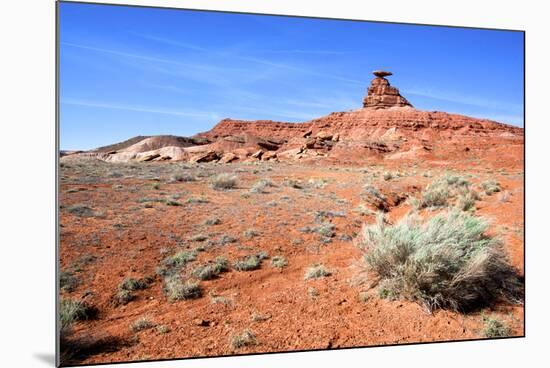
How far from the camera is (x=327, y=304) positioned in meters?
3.79

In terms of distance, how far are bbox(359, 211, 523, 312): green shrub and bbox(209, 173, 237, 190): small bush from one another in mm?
2578

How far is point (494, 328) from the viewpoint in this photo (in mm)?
3826

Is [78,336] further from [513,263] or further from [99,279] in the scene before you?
[513,263]

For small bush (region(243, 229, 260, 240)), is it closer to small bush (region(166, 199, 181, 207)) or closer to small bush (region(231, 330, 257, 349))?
small bush (region(166, 199, 181, 207))

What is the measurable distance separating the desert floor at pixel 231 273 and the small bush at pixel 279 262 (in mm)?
12

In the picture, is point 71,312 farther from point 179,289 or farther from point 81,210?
point 81,210

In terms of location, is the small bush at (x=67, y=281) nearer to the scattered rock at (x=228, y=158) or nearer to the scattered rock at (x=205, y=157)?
the scattered rock at (x=205, y=157)

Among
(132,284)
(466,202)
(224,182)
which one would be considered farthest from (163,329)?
(466,202)

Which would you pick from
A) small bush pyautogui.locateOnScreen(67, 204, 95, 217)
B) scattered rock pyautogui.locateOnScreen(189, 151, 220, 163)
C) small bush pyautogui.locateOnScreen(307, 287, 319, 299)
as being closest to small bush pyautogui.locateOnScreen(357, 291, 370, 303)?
small bush pyautogui.locateOnScreen(307, 287, 319, 299)

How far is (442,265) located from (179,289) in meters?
2.43

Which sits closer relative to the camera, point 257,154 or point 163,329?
point 163,329

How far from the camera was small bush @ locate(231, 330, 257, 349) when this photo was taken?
11.3ft
